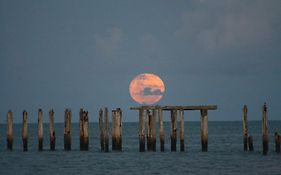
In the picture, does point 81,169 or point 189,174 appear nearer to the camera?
point 189,174

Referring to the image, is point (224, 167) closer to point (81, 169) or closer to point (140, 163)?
point (140, 163)

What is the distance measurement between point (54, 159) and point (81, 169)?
4.89 metres

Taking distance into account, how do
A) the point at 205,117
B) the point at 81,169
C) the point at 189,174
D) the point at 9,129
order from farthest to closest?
the point at 9,129 → the point at 205,117 → the point at 81,169 → the point at 189,174

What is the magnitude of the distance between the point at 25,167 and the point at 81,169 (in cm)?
317

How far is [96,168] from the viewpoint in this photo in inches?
1308

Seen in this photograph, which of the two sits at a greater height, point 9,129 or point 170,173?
point 9,129

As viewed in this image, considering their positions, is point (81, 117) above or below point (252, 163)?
above

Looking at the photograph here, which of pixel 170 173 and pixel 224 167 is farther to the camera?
pixel 224 167

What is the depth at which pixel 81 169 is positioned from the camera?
3278cm

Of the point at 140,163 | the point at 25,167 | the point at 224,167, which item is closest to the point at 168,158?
the point at 140,163

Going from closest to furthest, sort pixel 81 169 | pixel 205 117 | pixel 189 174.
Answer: pixel 189 174, pixel 81 169, pixel 205 117

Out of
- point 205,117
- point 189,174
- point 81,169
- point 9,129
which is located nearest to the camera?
point 189,174

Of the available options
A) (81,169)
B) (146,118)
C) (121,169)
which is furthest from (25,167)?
(146,118)

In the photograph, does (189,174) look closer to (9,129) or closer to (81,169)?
(81,169)
